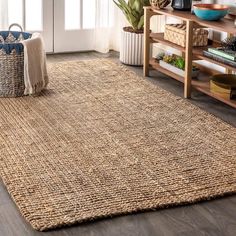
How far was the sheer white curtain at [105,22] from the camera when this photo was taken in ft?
17.0

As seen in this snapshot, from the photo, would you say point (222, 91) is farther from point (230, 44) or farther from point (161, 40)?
point (161, 40)

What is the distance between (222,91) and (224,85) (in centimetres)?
4

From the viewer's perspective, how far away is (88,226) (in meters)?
2.28

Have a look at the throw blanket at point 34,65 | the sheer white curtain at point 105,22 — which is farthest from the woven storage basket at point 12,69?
the sheer white curtain at point 105,22

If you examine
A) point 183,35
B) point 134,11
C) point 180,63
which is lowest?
point 180,63

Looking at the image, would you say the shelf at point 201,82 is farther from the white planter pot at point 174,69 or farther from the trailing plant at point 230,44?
the trailing plant at point 230,44

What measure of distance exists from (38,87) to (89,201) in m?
1.68

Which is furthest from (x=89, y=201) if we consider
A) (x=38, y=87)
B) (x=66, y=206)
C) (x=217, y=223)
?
(x=38, y=87)

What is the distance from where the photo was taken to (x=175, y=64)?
4.34m

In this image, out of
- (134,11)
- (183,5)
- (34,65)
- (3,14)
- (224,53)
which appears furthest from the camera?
(3,14)

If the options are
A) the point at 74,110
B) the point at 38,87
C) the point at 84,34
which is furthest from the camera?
the point at 84,34

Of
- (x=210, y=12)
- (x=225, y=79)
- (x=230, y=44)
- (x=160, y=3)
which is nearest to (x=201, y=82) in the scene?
(x=225, y=79)

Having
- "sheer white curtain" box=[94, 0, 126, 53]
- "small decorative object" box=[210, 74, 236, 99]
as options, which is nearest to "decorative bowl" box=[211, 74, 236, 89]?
"small decorative object" box=[210, 74, 236, 99]

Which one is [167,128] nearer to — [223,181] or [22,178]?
[223,181]
